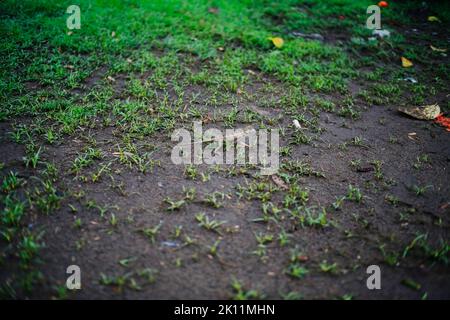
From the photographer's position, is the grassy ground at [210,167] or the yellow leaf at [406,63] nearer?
the grassy ground at [210,167]

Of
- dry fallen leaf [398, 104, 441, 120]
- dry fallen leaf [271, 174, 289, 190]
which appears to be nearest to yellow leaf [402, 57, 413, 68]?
dry fallen leaf [398, 104, 441, 120]

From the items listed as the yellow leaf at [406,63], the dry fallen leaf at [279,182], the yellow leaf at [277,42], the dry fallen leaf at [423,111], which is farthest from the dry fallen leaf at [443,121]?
the yellow leaf at [277,42]

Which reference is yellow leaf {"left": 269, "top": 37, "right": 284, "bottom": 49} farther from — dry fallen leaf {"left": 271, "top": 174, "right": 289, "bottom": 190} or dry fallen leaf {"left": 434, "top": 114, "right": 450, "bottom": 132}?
dry fallen leaf {"left": 271, "top": 174, "right": 289, "bottom": 190}

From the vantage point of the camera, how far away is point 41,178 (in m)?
2.76

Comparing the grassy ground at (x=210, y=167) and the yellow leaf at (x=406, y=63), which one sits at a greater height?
the yellow leaf at (x=406, y=63)

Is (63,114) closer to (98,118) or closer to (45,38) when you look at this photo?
(98,118)

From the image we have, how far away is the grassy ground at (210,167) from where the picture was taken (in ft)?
7.23

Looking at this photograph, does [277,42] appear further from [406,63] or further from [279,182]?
[279,182]

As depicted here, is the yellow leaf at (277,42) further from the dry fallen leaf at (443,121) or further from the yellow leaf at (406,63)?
the dry fallen leaf at (443,121)

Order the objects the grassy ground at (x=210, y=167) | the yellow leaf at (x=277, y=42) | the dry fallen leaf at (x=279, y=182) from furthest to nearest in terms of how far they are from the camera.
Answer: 1. the yellow leaf at (x=277, y=42)
2. the dry fallen leaf at (x=279, y=182)
3. the grassy ground at (x=210, y=167)

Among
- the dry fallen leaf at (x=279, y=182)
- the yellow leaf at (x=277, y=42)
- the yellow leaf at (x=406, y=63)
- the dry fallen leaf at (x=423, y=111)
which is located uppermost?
the yellow leaf at (x=277, y=42)

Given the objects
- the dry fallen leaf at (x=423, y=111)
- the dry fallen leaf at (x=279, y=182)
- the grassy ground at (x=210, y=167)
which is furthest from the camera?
the dry fallen leaf at (x=423, y=111)

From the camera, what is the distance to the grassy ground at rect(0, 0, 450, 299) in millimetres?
2203

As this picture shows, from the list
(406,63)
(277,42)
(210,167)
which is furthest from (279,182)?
(406,63)
